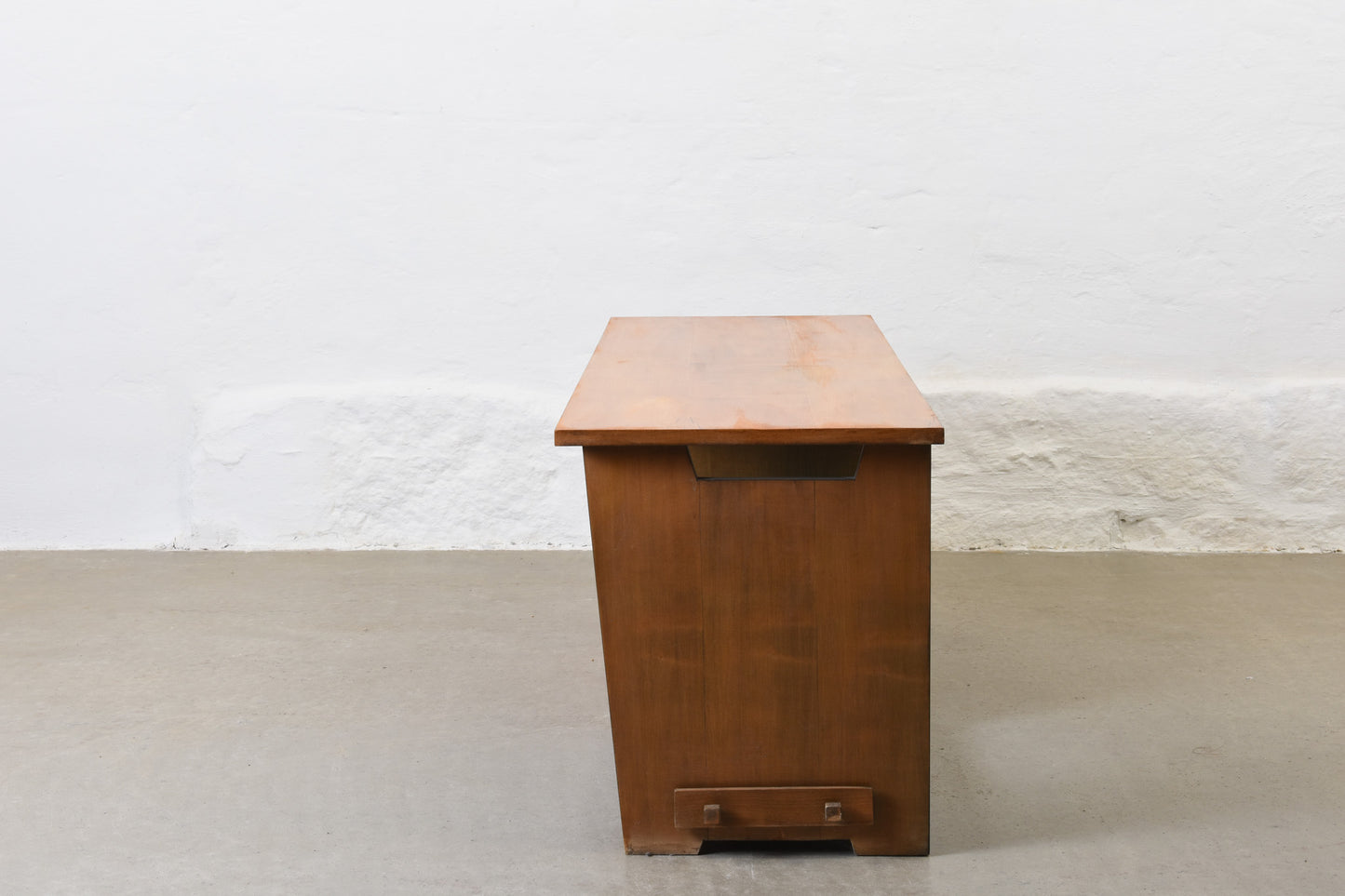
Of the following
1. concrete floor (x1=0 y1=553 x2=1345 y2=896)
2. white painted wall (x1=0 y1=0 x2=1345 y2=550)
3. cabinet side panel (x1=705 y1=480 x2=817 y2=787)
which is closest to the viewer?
cabinet side panel (x1=705 y1=480 x2=817 y2=787)

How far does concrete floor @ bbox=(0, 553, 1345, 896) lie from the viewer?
2.04 metres

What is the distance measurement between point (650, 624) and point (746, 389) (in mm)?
451

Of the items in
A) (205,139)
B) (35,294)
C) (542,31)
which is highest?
(542,31)

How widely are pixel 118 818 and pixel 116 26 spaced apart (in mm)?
2423

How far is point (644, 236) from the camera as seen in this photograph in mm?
3510

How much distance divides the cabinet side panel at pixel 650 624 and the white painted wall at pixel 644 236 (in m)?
1.69

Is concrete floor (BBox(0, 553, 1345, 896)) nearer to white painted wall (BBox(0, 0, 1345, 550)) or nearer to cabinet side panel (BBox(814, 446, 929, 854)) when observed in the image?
cabinet side panel (BBox(814, 446, 929, 854))

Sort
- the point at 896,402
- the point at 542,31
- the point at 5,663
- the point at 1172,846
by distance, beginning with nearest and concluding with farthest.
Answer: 1. the point at 896,402
2. the point at 1172,846
3. the point at 5,663
4. the point at 542,31

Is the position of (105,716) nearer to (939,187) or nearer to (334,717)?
(334,717)

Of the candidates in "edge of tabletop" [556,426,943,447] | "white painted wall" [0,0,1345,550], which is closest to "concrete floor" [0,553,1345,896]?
"white painted wall" [0,0,1345,550]

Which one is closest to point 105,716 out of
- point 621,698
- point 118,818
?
point 118,818

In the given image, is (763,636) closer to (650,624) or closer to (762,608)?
(762,608)

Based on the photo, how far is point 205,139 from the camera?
3.51m

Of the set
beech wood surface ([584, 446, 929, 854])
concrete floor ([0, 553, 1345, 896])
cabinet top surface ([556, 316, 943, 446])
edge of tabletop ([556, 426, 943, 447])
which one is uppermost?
cabinet top surface ([556, 316, 943, 446])
